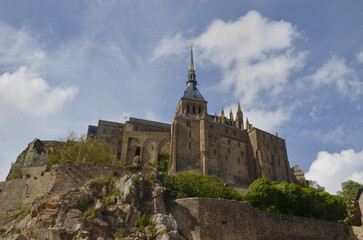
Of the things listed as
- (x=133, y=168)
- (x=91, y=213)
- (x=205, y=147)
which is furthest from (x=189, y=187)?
(x=205, y=147)

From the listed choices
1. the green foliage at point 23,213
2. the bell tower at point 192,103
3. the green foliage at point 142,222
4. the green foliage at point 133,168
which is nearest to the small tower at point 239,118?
the bell tower at point 192,103

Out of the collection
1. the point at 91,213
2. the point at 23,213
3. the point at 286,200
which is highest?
the point at 286,200

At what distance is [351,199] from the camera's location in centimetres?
5825

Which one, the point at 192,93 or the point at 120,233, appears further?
the point at 192,93

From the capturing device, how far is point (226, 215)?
27719mm

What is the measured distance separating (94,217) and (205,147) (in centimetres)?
3728

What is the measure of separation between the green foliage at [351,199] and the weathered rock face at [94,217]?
105 feet

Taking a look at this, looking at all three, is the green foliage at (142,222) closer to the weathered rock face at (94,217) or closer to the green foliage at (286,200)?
the weathered rock face at (94,217)

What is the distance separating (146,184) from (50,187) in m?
9.03

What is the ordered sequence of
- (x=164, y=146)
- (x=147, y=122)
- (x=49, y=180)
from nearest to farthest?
(x=49, y=180), (x=164, y=146), (x=147, y=122)

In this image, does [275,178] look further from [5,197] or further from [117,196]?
[5,197]

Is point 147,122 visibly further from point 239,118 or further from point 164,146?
point 239,118

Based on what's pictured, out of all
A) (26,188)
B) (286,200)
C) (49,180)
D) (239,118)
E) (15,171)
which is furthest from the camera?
(239,118)

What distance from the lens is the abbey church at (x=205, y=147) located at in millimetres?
60062
